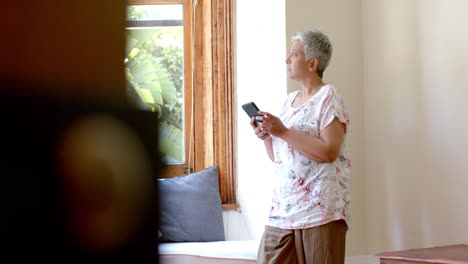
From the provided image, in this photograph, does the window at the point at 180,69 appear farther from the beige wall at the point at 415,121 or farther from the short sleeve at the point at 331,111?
the short sleeve at the point at 331,111

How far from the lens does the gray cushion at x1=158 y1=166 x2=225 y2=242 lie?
11.1 ft

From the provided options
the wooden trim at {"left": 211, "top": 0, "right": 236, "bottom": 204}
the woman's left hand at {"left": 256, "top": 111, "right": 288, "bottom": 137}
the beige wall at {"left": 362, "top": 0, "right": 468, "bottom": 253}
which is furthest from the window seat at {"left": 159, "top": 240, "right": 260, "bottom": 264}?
the woman's left hand at {"left": 256, "top": 111, "right": 288, "bottom": 137}

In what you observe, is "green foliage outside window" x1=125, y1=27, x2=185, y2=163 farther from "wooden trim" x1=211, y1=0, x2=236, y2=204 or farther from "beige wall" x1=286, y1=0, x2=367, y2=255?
"beige wall" x1=286, y1=0, x2=367, y2=255

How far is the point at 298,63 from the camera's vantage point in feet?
6.84

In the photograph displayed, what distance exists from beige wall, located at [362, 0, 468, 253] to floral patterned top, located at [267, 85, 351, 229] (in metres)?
0.49

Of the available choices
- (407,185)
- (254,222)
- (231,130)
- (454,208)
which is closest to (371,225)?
(407,185)

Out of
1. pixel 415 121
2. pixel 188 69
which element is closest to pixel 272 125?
pixel 415 121

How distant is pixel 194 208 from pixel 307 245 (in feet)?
5.38

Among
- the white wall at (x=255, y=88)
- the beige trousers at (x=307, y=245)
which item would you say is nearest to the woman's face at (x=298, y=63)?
the beige trousers at (x=307, y=245)

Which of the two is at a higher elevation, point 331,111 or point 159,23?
point 159,23

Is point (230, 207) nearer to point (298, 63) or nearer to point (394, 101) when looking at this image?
point (394, 101)

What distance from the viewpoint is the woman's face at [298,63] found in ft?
6.84

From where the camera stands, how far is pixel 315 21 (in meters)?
2.79

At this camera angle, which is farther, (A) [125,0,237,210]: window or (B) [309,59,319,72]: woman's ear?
(A) [125,0,237,210]: window
